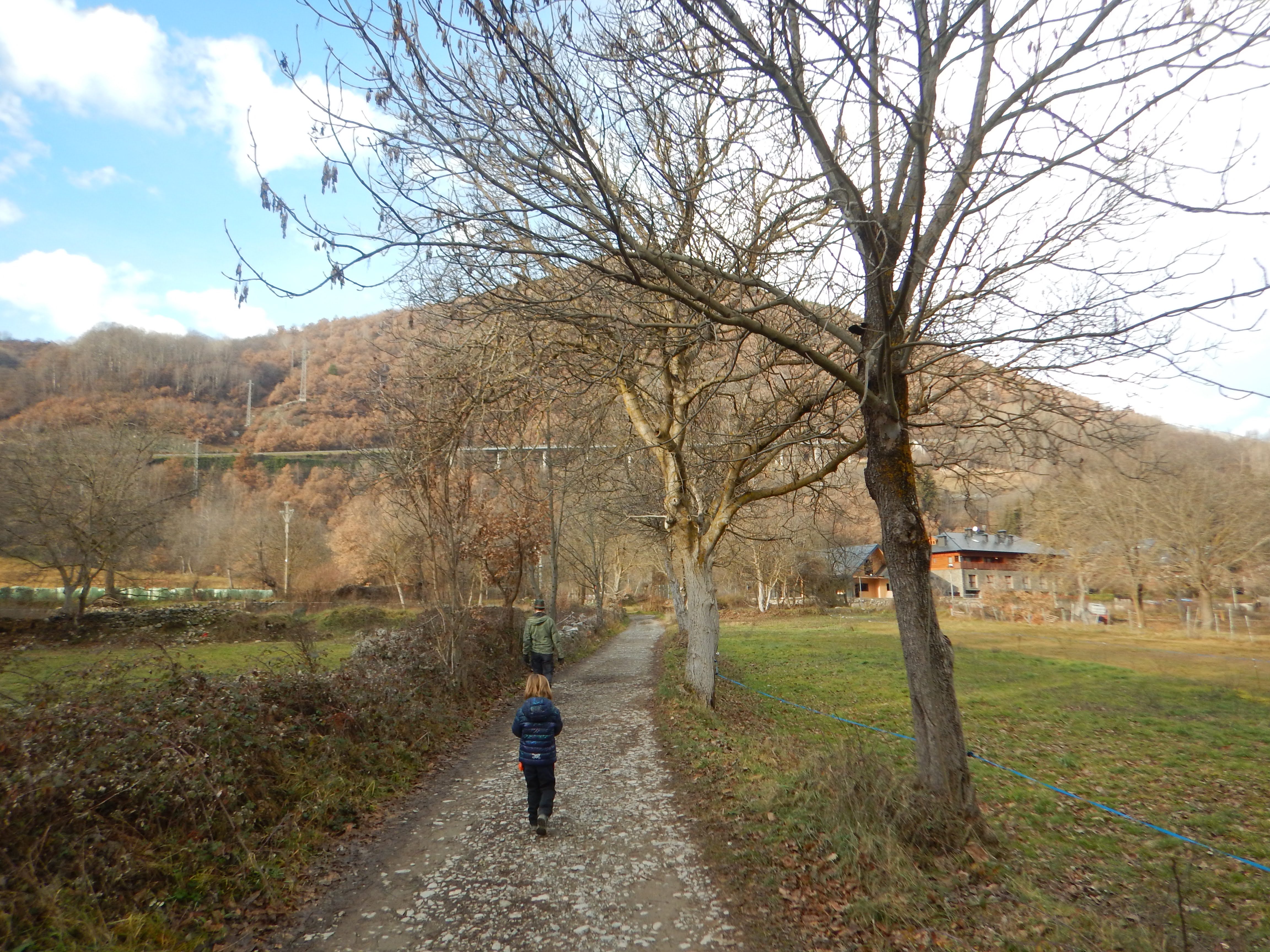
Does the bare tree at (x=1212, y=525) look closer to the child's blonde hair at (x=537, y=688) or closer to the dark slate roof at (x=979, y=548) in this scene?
the dark slate roof at (x=979, y=548)

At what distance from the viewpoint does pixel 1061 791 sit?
884 cm

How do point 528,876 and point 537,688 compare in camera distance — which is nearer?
point 528,876

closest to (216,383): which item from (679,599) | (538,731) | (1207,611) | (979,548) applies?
(679,599)

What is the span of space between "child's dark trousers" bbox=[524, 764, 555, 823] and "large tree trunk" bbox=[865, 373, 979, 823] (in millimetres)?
3248

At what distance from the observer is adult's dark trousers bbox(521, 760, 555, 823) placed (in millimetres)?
6168

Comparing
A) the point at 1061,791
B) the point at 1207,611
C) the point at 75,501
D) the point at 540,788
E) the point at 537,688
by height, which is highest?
the point at 75,501

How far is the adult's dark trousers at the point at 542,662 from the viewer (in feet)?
40.6

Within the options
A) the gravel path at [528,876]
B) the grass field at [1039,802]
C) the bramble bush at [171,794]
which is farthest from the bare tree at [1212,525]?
the bramble bush at [171,794]

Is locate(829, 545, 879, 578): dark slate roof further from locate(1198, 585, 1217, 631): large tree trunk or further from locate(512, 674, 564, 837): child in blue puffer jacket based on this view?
locate(512, 674, 564, 837): child in blue puffer jacket

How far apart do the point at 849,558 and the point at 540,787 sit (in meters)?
56.3

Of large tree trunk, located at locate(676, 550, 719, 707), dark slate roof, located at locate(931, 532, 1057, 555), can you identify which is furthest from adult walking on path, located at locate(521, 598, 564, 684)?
dark slate roof, located at locate(931, 532, 1057, 555)

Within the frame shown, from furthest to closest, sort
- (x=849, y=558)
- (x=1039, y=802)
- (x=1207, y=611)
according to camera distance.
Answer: (x=849, y=558) → (x=1207, y=611) → (x=1039, y=802)

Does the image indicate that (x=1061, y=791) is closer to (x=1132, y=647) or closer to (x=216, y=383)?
(x=1132, y=647)

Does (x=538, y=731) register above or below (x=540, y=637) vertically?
below
